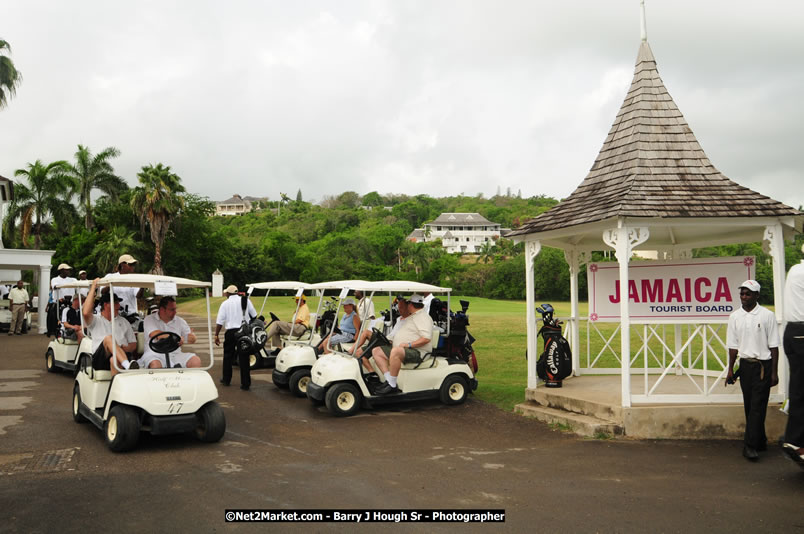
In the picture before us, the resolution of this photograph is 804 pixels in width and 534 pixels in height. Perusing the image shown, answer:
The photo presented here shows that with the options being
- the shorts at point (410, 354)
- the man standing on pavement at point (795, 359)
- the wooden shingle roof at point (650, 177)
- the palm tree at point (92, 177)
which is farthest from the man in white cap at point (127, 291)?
the palm tree at point (92, 177)

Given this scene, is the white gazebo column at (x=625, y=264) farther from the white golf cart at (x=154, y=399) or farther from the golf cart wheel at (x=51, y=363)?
the golf cart wheel at (x=51, y=363)

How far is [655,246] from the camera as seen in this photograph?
1086 cm

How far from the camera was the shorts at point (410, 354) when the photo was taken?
31.7 feet

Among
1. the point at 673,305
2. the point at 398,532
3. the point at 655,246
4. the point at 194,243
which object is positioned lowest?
the point at 398,532

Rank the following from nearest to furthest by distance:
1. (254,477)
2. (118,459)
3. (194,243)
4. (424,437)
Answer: (254,477) < (118,459) < (424,437) < (194,243)

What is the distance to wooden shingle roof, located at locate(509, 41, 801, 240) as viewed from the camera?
8031 millimetres

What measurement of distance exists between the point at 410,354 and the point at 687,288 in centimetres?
413

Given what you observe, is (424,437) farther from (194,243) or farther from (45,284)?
(194,243)

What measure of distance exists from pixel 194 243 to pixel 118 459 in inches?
2054

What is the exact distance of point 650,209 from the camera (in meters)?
7.98

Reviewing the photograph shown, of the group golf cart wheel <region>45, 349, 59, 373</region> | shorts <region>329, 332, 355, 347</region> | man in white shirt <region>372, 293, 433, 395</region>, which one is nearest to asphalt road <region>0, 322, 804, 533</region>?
man in white shirt <region>372, 293, 433, 395</region>

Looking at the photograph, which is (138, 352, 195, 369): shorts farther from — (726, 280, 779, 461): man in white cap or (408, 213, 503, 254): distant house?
(408, 213, 503, 254): distant house

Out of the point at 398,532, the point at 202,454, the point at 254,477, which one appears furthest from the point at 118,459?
the point at 398,532

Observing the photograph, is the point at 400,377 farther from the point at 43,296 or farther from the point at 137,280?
the point at 43,296
